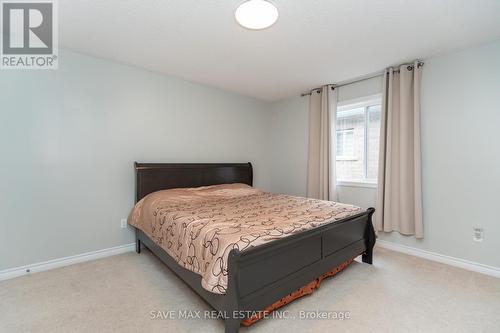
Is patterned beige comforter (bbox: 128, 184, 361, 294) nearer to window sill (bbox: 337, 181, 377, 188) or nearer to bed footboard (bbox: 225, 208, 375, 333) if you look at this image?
bed footboard (bbox: 225, 208, 375, 333)

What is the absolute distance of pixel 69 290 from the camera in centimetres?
211

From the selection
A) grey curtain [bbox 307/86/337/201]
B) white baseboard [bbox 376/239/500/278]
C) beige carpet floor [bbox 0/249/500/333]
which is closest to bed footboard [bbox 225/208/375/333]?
beige carpet floor [bbox 0/249/500/333]

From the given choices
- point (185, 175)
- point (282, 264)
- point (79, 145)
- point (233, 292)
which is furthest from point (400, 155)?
point (79, 145)

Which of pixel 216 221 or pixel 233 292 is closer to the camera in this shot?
pixel 233 292

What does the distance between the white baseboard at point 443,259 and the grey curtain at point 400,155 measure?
221 millimetres

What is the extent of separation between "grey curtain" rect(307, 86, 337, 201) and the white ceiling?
60 cm

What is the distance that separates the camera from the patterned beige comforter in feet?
5.15

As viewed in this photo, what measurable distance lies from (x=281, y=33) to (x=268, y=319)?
250 cm

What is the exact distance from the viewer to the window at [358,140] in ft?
11.3

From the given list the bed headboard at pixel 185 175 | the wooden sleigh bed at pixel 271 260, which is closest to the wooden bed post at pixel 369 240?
the wooden sleigh bed at pixel 271 260

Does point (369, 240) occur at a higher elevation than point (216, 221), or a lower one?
lower

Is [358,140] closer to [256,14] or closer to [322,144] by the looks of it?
[322,144]

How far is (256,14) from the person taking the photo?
1928mm

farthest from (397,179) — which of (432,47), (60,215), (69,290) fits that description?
(60,215)
